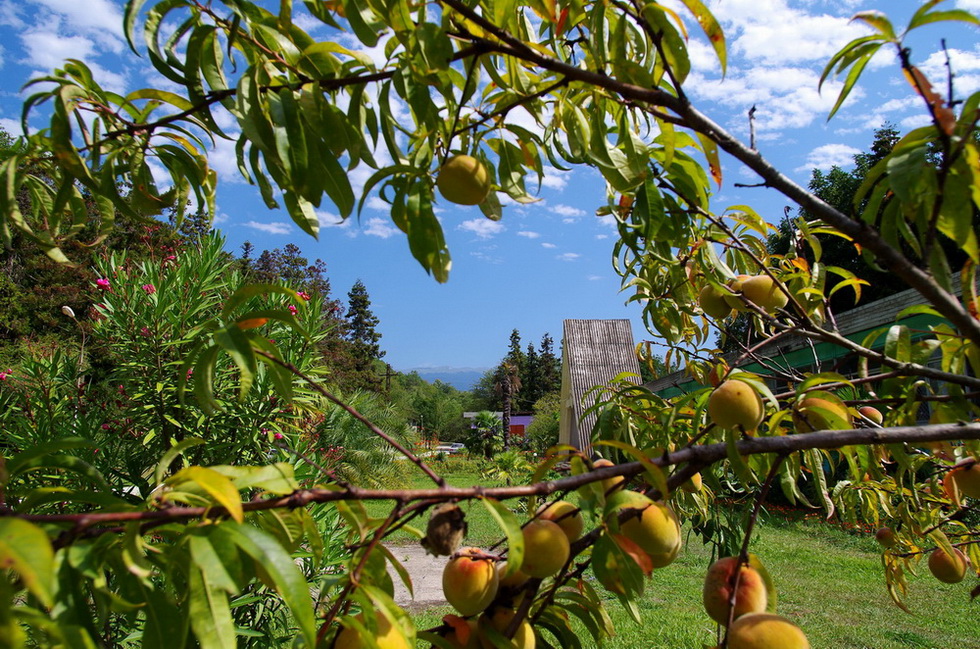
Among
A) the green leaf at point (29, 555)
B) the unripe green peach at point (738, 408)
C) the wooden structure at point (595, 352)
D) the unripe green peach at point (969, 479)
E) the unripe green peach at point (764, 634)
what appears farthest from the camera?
the wooden structure at point (595, 352)

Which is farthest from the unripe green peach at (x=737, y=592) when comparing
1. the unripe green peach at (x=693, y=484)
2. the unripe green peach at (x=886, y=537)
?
the unripe green peach at (x=886, y=537)

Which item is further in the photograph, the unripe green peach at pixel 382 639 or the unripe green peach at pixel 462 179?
the unripe green peach at pixel 462 179

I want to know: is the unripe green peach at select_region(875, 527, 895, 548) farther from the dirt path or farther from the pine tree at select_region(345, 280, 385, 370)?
the pine tree at select_region(345, 280, 385, 370)

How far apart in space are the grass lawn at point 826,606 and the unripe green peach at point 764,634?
8.01 ft

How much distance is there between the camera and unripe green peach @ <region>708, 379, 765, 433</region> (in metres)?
0.70

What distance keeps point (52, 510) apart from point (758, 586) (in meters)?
2.78

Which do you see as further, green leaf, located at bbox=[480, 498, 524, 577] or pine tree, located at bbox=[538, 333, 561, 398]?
pine tree, located at bbox=[538, 333, 561, 398]

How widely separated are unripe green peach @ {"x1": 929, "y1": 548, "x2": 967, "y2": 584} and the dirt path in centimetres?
308

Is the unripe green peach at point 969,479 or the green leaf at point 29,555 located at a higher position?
the green leaf at point 29,555

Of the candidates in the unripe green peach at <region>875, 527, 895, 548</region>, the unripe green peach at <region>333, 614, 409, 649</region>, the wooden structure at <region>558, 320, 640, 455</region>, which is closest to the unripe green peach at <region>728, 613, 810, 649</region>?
the unripe green peach at <region>333, 614, 409, 649</region>

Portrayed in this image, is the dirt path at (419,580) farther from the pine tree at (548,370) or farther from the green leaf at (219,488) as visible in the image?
the pine tree at (548,370)

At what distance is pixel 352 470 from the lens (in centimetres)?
817

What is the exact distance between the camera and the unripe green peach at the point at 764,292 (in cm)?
118

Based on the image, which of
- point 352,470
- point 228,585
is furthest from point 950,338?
point 352,470
